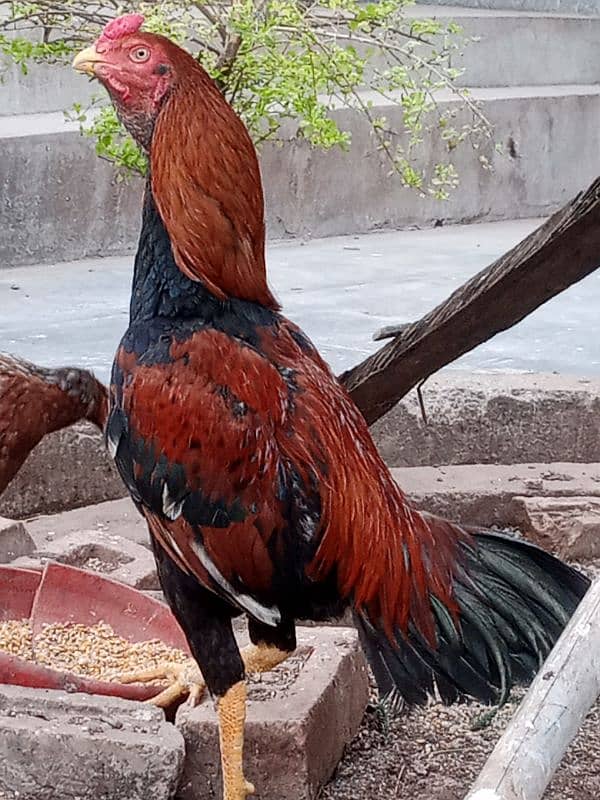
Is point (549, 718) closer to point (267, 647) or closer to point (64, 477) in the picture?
point (267, 647)

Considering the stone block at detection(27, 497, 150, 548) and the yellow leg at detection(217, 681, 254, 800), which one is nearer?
the yellow leg at detection(217, 681, 254, 800)

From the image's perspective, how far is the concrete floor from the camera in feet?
20.1

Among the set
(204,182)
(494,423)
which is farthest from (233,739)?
(494,423)

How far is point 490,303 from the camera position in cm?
275

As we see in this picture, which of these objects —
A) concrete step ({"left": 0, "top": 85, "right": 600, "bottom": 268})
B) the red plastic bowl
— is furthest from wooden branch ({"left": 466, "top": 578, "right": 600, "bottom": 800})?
concrete step ({"left": 0, "top": 85, "right": 600, "bottom": 268})

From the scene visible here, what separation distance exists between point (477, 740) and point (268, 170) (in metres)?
6.44

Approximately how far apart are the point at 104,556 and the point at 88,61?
1.53m

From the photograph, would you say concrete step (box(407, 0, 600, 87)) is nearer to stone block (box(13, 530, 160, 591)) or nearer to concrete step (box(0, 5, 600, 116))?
concrete step (box(0, 5, 600, 116))

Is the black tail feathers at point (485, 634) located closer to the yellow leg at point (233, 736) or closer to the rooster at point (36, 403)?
the yellow leg at point (233, 736)

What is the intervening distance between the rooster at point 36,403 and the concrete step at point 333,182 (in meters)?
5.55

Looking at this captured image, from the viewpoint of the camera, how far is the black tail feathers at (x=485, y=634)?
238cm

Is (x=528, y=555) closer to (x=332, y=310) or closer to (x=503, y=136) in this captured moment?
(x=332, y=310)

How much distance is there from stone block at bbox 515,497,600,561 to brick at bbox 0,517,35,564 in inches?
55.7

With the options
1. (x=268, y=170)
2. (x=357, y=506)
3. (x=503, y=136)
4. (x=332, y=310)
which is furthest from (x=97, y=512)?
(x=503, y=136)
